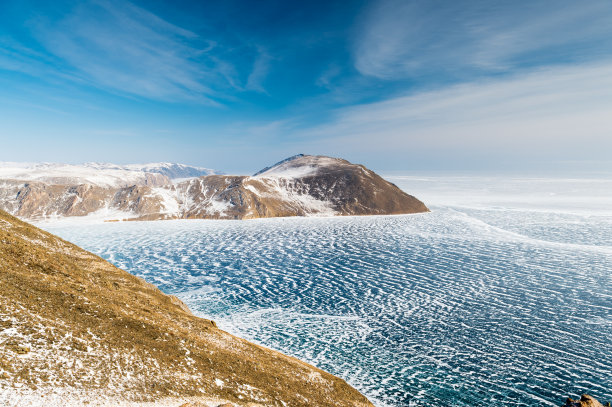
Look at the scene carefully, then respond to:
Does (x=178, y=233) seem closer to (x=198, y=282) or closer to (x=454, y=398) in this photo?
(x=198, y=282)

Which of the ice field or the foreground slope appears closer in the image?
the foreground slope

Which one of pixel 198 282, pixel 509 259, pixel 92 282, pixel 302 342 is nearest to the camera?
pixel 92 282

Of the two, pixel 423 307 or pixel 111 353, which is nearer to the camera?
pixel 111 353

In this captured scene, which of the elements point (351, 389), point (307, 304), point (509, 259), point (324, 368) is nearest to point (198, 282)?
point (307, 304)
